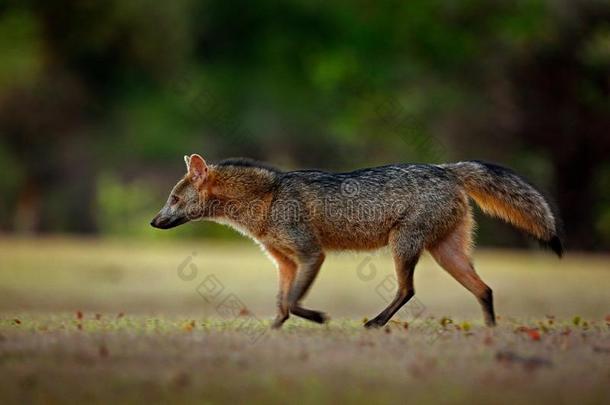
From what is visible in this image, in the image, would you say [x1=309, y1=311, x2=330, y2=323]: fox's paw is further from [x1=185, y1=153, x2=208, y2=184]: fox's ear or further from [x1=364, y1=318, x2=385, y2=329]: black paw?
[x1=185, y1=153, x2=208, y2=184]: fox's ear

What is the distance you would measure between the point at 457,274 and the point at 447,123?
27548 mm

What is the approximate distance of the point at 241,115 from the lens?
46.4 meters

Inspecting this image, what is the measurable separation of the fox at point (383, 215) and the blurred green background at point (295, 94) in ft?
61.8

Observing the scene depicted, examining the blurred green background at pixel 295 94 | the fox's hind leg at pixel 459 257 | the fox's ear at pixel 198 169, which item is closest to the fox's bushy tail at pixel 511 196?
the fox's hind leg at pixel 459 257

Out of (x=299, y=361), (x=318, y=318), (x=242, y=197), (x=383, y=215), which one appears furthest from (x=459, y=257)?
(x=299, y=361)

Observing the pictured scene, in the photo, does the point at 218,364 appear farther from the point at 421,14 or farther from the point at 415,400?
the point at 421,14

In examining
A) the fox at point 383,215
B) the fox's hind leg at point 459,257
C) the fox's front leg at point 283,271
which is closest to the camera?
the fox at point 383,215

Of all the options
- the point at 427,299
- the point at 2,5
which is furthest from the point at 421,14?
the point at 427,299

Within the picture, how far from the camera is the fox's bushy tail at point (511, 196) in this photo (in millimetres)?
11008

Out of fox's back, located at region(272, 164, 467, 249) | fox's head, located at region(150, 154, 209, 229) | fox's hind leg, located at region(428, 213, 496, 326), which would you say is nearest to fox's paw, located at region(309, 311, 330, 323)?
fox's back, located at region(272, 164, 467, 249)

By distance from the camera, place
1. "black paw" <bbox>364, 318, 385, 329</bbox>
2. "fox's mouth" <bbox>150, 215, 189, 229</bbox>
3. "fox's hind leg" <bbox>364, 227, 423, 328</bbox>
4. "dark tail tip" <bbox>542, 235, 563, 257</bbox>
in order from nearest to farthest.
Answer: "black paw" <bbox>364, 318, 385, 329</bbox>
"fox's hind leg" <bbox>364, 227, 423, 328</bbox>
"dark tail tip" <bbox>542, 235, 563, 257</bbox>
"fox's mouth" <bbox>150, 215, 189, 229</bbox>

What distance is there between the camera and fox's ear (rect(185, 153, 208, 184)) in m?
11.6

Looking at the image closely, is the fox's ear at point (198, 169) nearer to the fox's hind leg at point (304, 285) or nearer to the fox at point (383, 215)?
the fox at point (383, 215)

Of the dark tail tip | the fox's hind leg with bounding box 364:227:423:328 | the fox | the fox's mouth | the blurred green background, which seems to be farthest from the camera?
the blurred green background
